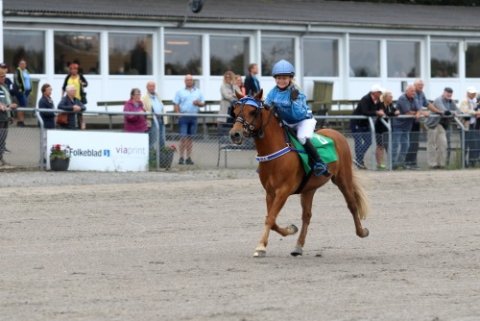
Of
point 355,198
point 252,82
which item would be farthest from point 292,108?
point 252,82

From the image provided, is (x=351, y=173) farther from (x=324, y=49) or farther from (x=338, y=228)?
(x=324, y=49)

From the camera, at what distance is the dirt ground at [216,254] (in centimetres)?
928

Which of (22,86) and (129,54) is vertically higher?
(129,54)

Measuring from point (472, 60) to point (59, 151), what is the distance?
22.8m

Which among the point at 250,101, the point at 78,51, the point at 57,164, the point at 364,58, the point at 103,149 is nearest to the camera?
the point at 250,101

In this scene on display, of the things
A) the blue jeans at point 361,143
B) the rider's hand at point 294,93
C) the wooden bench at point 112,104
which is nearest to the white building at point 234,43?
the wooden bench at point 112,104

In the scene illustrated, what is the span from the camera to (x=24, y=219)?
Result: 52.6 feet

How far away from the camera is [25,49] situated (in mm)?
31125

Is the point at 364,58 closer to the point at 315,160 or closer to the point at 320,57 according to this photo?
the point at 320,57

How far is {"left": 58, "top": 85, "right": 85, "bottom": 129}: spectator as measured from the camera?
2207cm

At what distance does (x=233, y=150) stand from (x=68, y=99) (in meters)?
3.37

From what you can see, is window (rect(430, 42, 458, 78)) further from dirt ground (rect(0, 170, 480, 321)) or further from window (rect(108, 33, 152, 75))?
dirt ground (rect(0, 170, 480, 321))

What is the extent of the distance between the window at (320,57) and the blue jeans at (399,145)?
12374mm

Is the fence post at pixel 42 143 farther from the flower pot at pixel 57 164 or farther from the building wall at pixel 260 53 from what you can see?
the building wall at pixel 260 53
